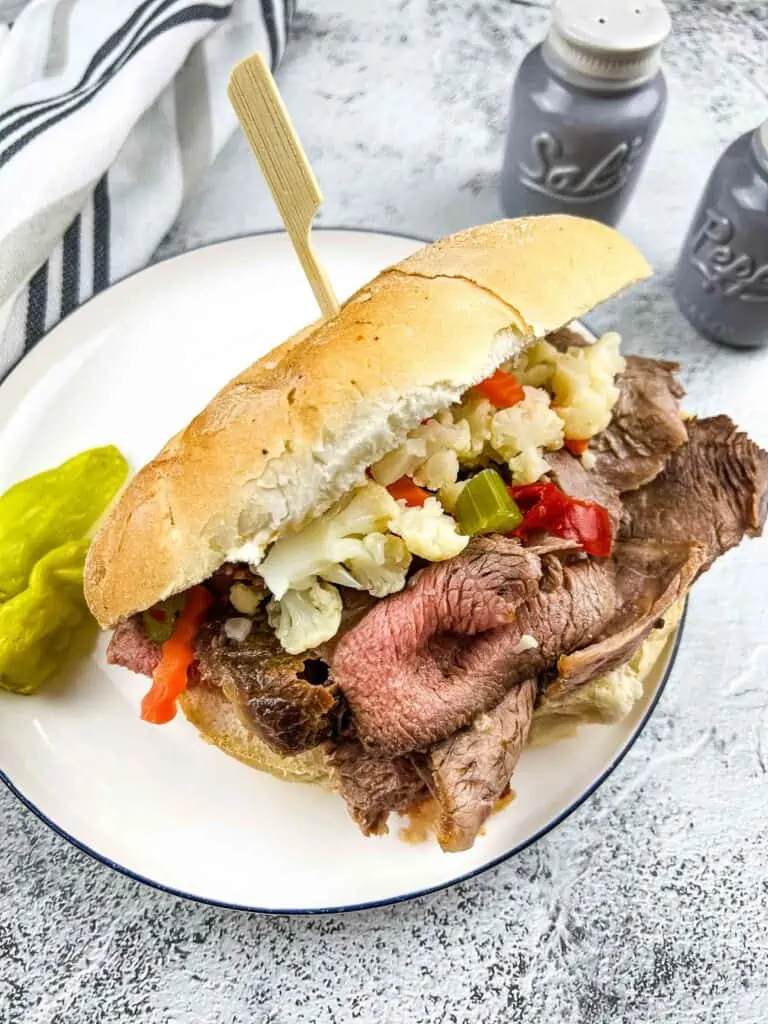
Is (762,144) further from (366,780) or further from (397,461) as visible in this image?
(366,780)

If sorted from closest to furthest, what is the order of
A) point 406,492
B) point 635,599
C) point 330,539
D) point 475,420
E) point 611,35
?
point 330,539
point 406,492
point 475,420
point 635,599
point 611,35

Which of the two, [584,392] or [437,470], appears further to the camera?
[584,392]

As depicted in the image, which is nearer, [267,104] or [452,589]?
[267,104]

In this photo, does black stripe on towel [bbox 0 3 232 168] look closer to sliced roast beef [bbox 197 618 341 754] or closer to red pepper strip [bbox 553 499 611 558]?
sliced roast beef [bbox 197 618 341 754]

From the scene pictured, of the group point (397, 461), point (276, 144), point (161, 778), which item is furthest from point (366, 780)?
point (276, 144)

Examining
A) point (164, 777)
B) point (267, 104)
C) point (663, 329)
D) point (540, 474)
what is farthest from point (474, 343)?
point (663, 329)

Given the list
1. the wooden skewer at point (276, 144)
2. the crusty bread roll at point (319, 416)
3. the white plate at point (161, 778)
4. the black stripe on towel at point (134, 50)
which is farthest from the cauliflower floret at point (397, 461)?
the black stripe on towel at point (134, 50)

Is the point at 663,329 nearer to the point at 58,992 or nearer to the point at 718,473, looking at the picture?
the point at 718,473
